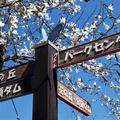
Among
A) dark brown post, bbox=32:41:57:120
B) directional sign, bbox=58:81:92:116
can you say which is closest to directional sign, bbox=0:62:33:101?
dark brown post, bbox=32:41:57:120

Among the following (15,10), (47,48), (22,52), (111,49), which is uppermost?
(15,10)

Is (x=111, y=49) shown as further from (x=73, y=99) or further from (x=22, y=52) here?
(x=22, y=52)

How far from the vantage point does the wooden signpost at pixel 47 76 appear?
289 centimetres

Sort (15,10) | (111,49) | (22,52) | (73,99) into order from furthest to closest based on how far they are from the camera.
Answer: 1. (22,52)
2. (15,10)
3. (73,99)
4. (111,49)

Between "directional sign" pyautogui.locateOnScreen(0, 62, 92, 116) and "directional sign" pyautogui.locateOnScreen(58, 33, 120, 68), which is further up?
"directional sign" pyautogui.locateOnScreen(58, 33, 120, 68)

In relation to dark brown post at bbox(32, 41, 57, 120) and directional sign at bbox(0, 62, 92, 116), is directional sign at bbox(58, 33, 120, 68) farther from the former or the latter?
directional sign at bbox(0, 62, 92, 116)

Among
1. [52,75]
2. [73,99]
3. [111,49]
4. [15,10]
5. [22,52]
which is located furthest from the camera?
[22,52]

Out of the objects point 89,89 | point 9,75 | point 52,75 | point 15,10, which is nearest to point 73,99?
point 52,75

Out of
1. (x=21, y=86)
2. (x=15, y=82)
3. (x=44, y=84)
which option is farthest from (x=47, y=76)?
(x=15, y=82)

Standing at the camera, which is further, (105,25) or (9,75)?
(105,25)

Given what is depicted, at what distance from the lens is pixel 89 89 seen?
7.27m

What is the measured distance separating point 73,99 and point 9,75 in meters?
0.86

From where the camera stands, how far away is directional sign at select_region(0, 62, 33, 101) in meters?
3.17

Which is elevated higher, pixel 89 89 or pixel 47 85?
pixel 89 89
